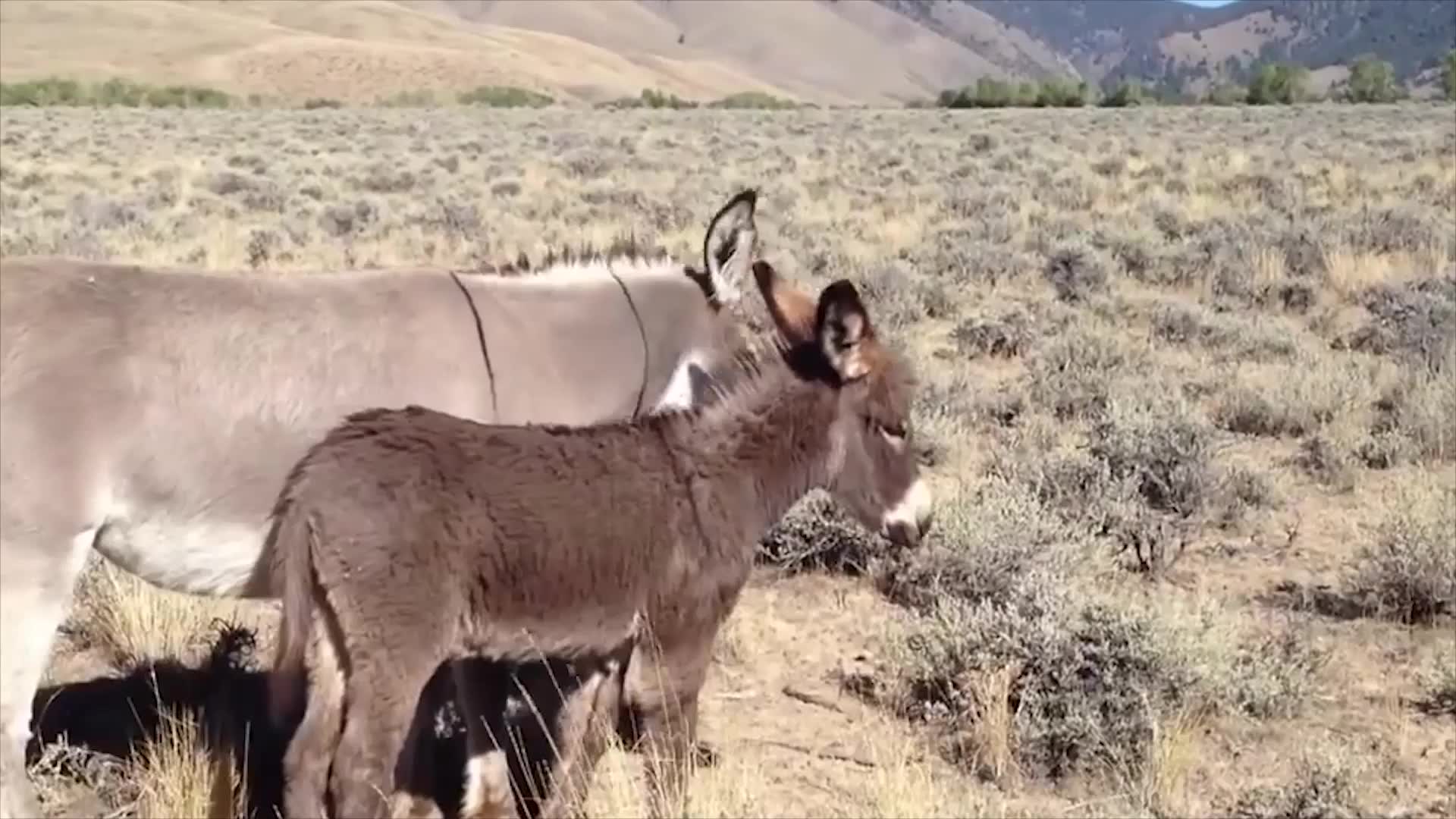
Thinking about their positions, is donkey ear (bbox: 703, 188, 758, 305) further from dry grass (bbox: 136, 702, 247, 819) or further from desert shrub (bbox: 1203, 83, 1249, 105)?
desert shrub (bbox: 1203, 83, 1249, 105)

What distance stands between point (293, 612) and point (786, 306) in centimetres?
206

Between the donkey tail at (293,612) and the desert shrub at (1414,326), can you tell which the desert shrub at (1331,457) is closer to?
the desert shrub at (1414,326)

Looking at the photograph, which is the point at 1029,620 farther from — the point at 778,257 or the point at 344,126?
the point at 344,126

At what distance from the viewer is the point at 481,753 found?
449 cm

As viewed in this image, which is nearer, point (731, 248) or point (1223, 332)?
point (731, 248)

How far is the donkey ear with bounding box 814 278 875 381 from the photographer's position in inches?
183

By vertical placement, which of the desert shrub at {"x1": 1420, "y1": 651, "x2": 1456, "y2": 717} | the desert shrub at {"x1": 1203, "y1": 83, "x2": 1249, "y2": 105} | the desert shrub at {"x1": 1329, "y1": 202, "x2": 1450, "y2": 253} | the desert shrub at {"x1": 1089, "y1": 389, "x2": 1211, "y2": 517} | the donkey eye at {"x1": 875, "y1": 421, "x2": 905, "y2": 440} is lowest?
the desert shrub at {"x1": 1420, "y1": 651, "x2": 1456, "y2": 717}

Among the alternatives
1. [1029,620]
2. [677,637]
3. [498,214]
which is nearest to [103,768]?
[677,637]

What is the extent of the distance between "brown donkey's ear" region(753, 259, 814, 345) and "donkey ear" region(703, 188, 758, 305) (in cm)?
6

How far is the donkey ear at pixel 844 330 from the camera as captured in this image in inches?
183

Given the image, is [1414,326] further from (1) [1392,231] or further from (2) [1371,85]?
(2) [1371,85]

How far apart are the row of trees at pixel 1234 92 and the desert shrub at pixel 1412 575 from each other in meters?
68.6

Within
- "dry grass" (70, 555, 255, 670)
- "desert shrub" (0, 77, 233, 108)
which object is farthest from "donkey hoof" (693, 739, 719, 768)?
"desert shrub" (0, 77, 233, 108)

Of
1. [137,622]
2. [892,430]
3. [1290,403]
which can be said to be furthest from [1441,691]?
[137,622]
